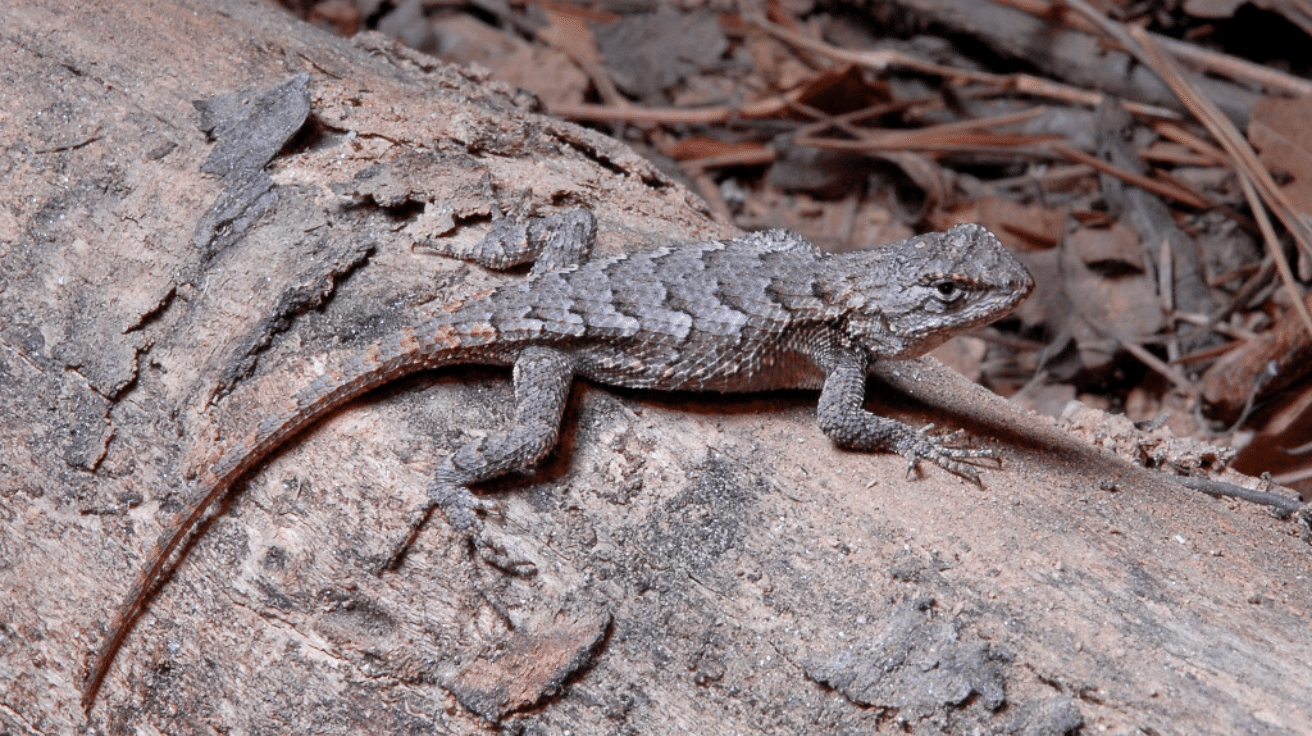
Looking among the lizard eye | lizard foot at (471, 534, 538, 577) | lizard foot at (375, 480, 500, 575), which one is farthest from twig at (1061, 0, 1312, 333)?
lizard foot at (375, 480, 500, 575)

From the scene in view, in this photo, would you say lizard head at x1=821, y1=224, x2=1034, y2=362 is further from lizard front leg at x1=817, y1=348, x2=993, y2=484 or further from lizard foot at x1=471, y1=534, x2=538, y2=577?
lizard foot at x1=471, y1=534, x2=538, y2=577

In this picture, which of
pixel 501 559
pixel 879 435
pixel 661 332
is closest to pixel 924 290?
pixel 879 435

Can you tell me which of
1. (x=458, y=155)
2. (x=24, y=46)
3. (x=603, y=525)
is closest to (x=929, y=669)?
(x=603, y=525)

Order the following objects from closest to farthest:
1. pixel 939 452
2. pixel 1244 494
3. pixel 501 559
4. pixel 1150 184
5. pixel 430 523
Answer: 1. pixel 501 559
2. pixel 430 523
3. pixel 939 452
4. pixel 1244 494
5. pixel 1150 184

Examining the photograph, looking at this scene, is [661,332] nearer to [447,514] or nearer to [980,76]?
[447,514]

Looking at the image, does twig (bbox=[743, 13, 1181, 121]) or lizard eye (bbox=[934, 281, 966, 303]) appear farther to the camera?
twig (bbox=[743, 13, 1181, 121])

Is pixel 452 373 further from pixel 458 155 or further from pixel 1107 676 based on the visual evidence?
pixel 1107 676

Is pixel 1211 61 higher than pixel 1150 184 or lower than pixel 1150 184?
higher
